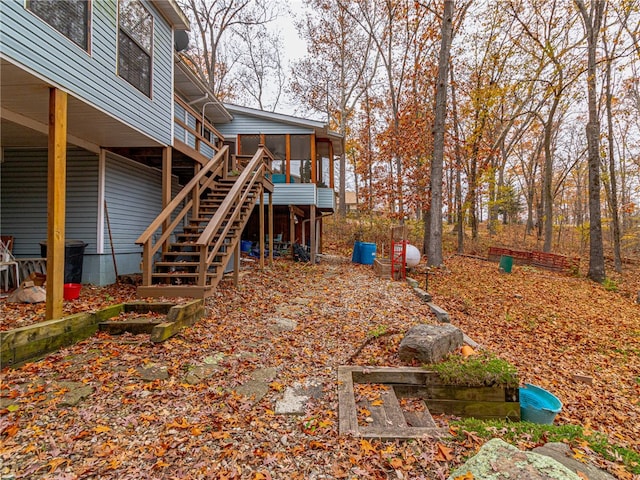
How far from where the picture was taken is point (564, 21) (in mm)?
15133

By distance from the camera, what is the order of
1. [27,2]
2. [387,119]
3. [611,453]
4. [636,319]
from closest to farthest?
[611,453] → [27,2] → [636,319] → [387,119]

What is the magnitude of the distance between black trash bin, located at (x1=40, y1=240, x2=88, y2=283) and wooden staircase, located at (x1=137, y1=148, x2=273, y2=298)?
123 cm

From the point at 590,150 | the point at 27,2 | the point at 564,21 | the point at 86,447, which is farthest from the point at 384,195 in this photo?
the point at 86,447

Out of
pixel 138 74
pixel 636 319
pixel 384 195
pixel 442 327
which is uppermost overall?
pixel 138 74

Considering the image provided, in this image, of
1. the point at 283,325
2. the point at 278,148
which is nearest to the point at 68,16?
the point at 283,325

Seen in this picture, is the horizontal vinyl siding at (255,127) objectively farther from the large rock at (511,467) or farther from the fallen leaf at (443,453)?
the large rock at (511,467)

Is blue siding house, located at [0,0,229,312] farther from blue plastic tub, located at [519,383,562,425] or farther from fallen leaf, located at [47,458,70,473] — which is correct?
blue plastic tub, located at [519,383,562,425]

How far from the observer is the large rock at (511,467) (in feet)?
6.48

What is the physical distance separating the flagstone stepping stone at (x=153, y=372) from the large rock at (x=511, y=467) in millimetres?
2748

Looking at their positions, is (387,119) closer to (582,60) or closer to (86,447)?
(582,60)

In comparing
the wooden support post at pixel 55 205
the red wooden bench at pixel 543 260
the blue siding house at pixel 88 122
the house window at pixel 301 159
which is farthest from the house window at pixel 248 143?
the red wooden bench at pixel 543 260

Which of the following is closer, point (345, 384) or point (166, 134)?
point (345, 384)

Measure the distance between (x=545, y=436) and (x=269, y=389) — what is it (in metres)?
2.50

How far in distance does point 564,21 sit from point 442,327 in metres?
17.7
